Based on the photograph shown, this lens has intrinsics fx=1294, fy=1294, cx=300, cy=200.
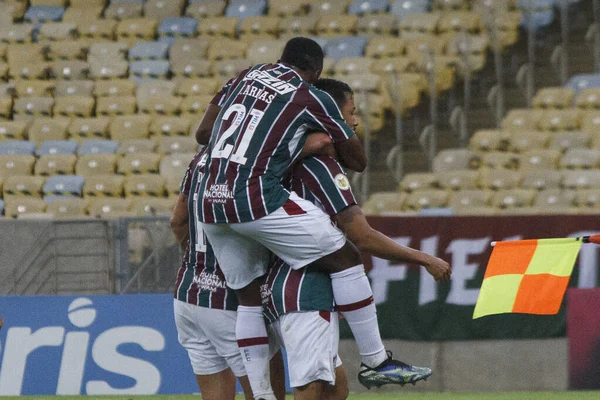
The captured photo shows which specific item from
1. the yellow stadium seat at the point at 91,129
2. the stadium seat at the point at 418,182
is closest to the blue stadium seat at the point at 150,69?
the yellow stadium seat at the point at 91,129

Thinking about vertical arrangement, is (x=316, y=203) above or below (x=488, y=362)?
above

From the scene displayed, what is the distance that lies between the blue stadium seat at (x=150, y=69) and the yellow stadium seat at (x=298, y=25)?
162cm

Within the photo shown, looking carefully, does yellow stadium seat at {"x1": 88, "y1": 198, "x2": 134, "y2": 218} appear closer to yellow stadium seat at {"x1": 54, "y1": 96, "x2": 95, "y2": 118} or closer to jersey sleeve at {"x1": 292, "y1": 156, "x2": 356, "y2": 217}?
yellow stadium seat at {"x1": 54, "y1": 96, "x2": 95, "y2": 118}

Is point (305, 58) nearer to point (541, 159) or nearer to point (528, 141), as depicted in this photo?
point (541, 159)

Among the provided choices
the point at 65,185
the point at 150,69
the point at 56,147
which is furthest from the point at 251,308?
the point at 150,69

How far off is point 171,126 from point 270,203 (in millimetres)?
10588

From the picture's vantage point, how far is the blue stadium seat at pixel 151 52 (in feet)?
56.6

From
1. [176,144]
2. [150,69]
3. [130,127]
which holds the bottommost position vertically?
[176,144]

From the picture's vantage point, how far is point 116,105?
655 inches

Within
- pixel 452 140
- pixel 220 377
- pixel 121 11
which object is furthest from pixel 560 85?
pixel 220 377

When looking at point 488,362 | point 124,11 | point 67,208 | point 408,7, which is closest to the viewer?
point 488,362

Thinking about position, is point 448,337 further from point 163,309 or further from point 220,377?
point 220,377

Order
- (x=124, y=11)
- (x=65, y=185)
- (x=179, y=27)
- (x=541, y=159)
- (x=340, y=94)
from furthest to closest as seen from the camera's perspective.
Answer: (x=124, y=11)
(x=179, y=27)
(x=65, y=185)
(x=541, y=159)
(x=340, y=94)

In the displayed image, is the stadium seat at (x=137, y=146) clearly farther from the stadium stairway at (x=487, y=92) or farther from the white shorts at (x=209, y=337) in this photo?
the white shorts at (x=209, y=337)
